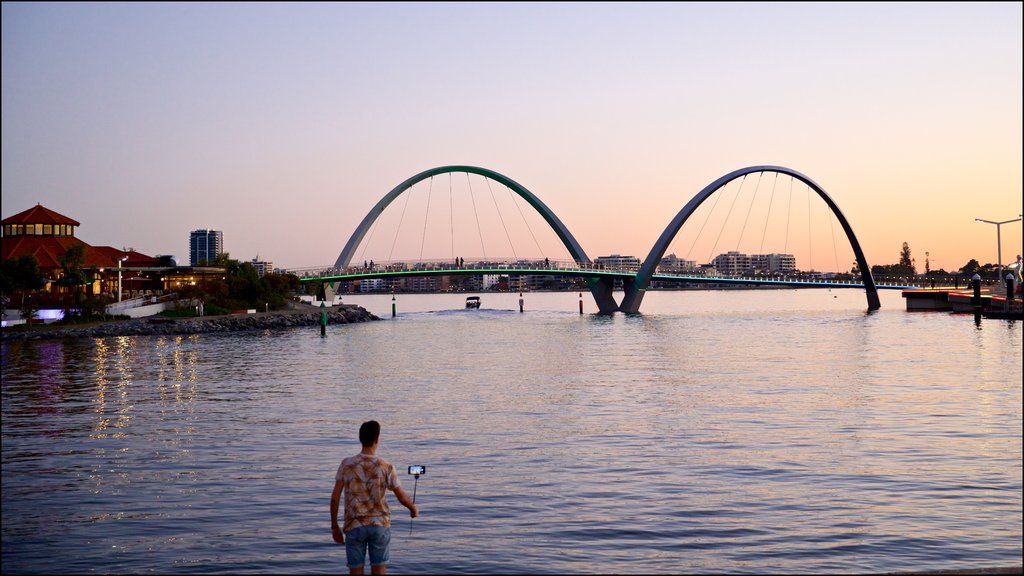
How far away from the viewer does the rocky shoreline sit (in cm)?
6756

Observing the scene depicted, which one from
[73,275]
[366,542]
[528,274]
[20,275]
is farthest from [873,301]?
[366,542]

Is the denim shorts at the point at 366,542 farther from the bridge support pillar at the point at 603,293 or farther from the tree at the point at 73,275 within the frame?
the bridge support pillar at the point at 603,293

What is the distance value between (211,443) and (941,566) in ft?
53.3

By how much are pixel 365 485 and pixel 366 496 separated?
0.38 feet

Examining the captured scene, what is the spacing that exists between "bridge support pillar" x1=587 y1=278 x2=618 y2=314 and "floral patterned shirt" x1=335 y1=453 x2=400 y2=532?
364 ft

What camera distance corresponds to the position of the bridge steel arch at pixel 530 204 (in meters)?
A: 121

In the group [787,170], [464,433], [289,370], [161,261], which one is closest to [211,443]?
[464,433]

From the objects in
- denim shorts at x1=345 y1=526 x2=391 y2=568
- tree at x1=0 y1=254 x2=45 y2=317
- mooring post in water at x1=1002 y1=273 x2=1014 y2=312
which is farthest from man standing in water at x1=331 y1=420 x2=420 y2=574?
mooring post in water at x1=1002 y1=273 x2=1014 y2=312

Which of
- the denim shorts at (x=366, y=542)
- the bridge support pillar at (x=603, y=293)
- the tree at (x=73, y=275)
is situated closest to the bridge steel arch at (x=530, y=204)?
the bridge support pillar at (x=603, y=293)

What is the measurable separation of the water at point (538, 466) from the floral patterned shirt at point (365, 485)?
11.5ft

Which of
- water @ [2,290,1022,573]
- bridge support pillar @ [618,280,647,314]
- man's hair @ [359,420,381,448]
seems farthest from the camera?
bridge support pillar @ [618,280,647,314]

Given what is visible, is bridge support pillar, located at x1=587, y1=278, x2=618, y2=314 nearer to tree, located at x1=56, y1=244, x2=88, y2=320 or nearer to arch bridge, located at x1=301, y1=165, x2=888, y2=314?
arch bridge, located at x1=301, y1=165, x2=888, y2=314

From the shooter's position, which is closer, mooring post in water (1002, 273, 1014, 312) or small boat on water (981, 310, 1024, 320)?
small boat on water (981, 310, 1024, 320)

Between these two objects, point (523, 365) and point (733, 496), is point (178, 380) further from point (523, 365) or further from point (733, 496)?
point (733, 496)
